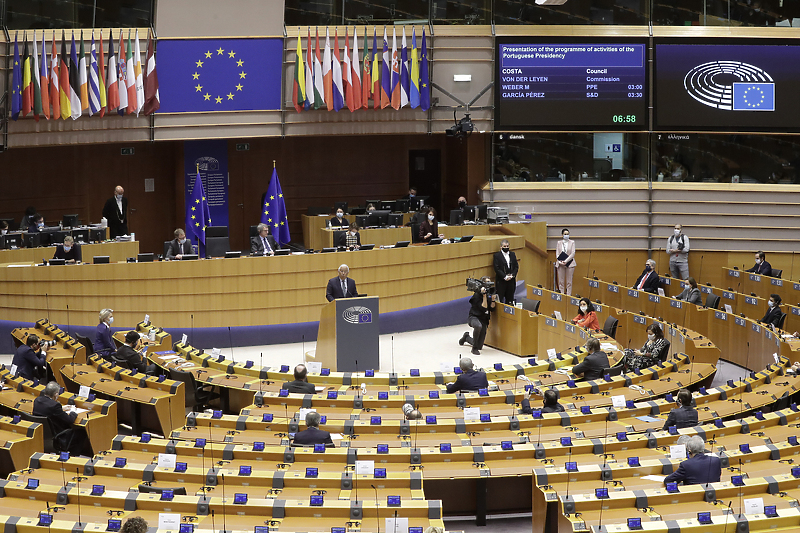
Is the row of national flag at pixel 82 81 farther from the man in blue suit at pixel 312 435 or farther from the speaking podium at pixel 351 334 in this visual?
the man in blue suit at pixel 312 435

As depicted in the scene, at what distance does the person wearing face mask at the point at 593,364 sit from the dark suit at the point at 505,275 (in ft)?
17.8

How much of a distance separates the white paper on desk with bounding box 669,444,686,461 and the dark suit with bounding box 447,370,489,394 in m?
3.02

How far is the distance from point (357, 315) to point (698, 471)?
21.6 feet

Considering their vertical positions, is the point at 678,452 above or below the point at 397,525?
above

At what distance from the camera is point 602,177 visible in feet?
68.2

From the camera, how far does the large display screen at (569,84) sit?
20031 mm

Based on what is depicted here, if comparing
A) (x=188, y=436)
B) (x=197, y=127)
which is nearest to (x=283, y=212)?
(x=197, y=127)

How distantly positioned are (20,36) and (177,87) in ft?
10.7

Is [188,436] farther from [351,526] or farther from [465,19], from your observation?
[465,19]

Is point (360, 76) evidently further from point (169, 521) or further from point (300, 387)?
point (169, 521)

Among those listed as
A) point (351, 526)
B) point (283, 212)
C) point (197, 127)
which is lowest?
point (351, 526)

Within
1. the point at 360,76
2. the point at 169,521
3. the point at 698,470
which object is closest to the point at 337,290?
the point at 698,470

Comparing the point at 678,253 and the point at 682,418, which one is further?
the point at 678,253

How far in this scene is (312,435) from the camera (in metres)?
8.90
